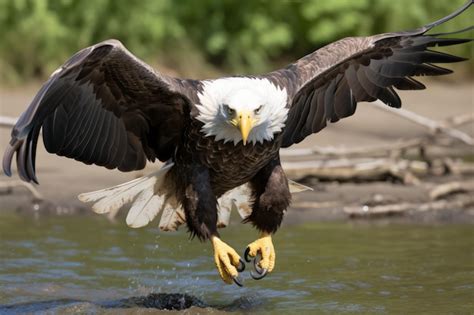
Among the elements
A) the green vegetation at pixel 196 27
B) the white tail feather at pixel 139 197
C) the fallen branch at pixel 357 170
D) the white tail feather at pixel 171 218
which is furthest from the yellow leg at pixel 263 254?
the green vegetation at pixel 196 27

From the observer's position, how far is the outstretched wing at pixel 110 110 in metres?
5.70

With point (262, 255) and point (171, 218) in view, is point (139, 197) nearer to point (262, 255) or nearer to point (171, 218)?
point (171, 218)

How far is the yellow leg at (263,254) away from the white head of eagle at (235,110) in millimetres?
613

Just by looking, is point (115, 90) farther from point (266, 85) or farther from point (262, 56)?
point (262, 56)

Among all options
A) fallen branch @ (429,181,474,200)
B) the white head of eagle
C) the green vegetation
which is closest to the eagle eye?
the white head of eagle

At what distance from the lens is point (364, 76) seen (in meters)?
6.87

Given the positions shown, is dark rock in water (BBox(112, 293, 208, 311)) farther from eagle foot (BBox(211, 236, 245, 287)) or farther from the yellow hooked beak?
the yellow hooked beak

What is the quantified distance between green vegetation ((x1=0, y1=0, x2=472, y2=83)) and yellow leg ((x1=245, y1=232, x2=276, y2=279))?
670 centimetres

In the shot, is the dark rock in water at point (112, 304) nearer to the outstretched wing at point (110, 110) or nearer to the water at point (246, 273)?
the water at point (246, 273)

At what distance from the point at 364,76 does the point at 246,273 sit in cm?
132

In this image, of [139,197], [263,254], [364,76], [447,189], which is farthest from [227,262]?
[447,189]

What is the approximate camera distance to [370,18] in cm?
1382

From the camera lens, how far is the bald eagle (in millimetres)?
5918

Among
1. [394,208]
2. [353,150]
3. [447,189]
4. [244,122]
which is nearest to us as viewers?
[244,122]
